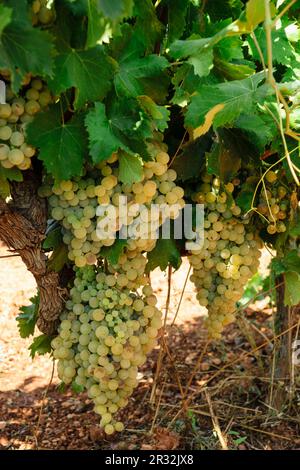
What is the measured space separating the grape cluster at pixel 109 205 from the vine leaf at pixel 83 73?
0.20 metres

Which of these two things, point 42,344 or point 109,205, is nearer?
point 109,205

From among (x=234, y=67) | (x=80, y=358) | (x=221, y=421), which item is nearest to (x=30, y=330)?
(x=80, y=358)

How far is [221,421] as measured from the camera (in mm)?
2805

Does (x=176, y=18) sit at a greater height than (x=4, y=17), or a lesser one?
greater

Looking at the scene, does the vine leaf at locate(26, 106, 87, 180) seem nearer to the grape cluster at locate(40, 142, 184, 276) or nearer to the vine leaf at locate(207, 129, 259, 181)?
the grape cluster at locate(40, 142, 184, 276)

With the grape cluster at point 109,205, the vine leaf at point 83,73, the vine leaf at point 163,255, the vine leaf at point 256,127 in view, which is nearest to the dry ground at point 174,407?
the vine leaf at point 163,255

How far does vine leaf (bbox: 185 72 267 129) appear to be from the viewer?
1669mm

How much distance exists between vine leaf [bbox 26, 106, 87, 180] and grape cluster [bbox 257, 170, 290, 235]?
657mm

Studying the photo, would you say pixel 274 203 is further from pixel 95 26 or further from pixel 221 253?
pixel 95 26

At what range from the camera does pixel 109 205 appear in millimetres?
1813

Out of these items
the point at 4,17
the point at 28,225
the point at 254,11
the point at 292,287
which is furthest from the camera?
the point at 292,287

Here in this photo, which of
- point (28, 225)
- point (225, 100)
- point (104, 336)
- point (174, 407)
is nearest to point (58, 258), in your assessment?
point (28, 225)

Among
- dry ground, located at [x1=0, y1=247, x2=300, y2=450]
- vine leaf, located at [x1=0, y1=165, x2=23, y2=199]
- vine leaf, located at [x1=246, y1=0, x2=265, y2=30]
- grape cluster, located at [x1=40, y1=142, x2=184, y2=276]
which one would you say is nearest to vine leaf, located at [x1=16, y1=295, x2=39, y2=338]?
dry ground, located at [x1=0, y1=247, x2=300, y2=450]

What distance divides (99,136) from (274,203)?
73 centimetres
